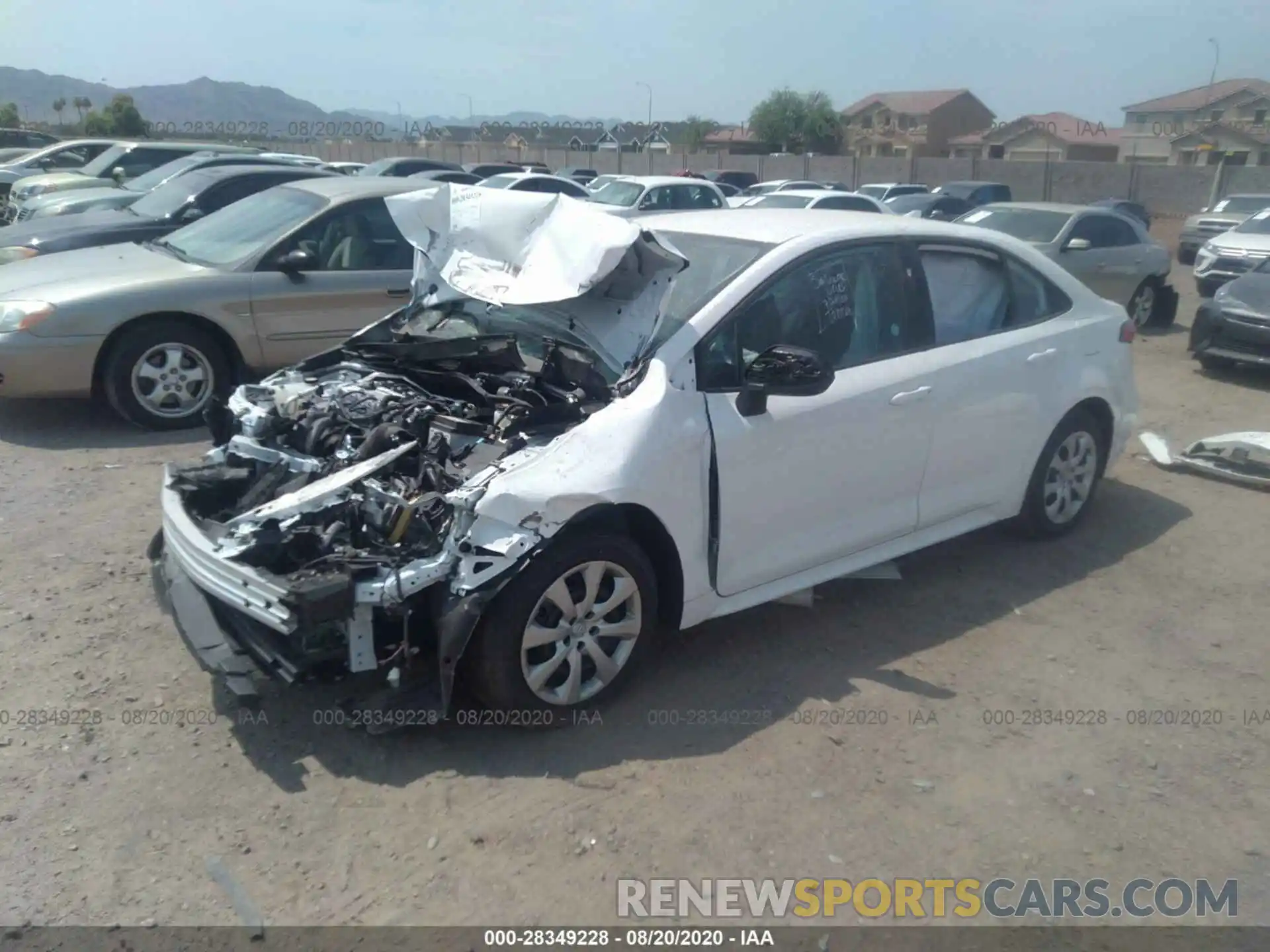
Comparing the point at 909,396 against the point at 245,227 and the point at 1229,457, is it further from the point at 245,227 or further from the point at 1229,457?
the point at 245,227

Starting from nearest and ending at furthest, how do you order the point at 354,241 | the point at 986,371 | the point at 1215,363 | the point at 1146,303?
1. the point at 986,371
2. the point at 354,241
3. the point at 1215,363
4. the point at 1146,303

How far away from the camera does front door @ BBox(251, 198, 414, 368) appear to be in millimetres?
7102

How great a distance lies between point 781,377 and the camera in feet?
12.6

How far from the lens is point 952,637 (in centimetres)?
449

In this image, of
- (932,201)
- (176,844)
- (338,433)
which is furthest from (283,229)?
(932,201)

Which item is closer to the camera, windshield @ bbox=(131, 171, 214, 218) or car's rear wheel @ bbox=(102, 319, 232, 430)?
car's rear wheel @ bbox=(102, 319, 232, 430)

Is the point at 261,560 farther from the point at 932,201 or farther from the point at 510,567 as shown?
the point at 932,201

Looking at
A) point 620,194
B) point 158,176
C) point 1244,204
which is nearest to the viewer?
point 158,176

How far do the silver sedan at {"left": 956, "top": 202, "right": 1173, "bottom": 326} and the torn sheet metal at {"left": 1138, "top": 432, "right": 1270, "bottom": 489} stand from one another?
491 centimetres

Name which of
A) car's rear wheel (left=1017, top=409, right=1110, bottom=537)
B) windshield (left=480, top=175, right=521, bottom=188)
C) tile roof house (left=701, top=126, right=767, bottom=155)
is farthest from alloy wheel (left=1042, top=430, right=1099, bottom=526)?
tile roof house (left=701, top=126, right=767, bottom=155)

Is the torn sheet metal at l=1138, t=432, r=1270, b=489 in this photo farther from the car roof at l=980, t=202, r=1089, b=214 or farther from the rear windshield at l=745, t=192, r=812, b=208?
the rear windshield at l=745, t=192, r=812, b=208

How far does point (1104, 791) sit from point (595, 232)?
109 inches

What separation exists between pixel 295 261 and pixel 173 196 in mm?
4256

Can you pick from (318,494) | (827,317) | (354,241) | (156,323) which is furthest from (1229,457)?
(156,323)
